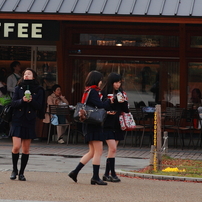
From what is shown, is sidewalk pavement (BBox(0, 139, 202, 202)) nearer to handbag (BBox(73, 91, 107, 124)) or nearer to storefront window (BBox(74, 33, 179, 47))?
handbag (BBox(73, 91, 107, 124))

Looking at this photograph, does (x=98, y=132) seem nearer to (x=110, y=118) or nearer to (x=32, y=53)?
(x=110, y=118)

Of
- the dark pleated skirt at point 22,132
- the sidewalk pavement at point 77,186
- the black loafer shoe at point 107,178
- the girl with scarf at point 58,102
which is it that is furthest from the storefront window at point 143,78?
the dark pleated skirt at point 22,132

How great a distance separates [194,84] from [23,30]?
5.24 m

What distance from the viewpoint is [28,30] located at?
1502 centimetres

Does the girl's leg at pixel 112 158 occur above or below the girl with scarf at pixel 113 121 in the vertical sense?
below

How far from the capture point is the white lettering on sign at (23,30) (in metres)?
15.0

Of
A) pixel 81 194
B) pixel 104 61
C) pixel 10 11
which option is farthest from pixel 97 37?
pixel 81 194

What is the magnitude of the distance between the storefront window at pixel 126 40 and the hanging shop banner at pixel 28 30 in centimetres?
178

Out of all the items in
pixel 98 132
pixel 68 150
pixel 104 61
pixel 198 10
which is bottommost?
pixel 68 150

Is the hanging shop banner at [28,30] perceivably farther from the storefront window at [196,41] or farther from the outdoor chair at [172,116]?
the storefront window at [196,41]

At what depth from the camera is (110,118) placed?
9195 millimetres

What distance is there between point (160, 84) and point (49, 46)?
3649mm

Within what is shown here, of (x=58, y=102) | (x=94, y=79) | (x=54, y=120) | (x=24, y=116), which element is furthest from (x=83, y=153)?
(x=94, y=79)

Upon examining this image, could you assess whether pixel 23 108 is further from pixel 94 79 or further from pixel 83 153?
pixel 83 153
